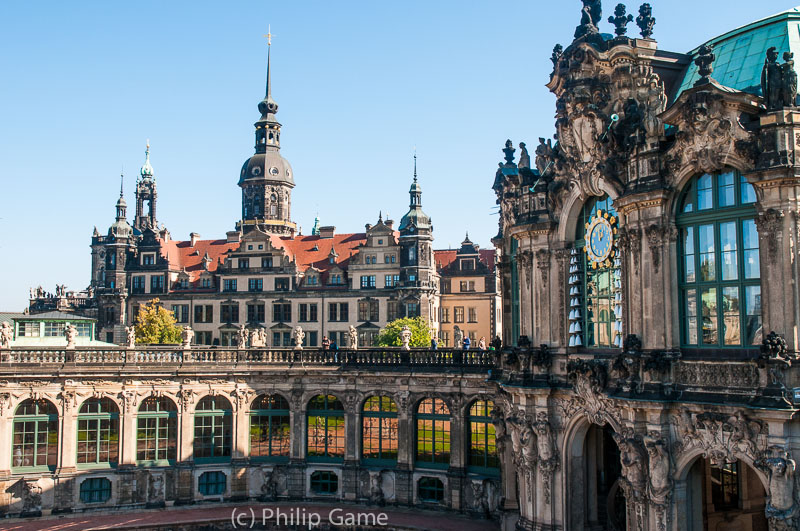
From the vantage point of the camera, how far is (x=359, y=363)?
36.2 meters

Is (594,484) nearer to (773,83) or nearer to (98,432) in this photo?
(773,83)

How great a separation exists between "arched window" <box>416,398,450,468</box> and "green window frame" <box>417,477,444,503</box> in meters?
0.70

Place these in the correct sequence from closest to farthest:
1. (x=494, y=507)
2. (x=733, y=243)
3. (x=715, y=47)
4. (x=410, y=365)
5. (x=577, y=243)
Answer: (x=733, y=243) → (x=715, y=47) → (x=577, y=243) → (x=494, y=507) → (x=410, y=365)

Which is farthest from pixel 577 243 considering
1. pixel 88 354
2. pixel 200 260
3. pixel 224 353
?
pixel 200 260

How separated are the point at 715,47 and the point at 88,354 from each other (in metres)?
28.9

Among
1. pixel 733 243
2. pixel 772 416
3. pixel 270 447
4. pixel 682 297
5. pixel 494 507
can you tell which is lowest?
pixel 494 507

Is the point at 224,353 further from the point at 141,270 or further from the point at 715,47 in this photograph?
the point at 141,270

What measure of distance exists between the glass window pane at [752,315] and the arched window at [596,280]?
431 centimetres

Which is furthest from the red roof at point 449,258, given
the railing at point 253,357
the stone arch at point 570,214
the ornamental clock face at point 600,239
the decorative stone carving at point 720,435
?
the decorative stone carving at point 720,435

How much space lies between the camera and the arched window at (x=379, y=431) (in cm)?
3584

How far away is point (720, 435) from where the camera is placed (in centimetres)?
1861

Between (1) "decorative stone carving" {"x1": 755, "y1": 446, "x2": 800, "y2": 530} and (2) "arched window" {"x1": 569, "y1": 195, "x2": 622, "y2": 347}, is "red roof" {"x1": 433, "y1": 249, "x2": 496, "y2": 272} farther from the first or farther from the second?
(1) "decorative stone carving" {"x1": 755, "y1": 446, "x2": 800, "y2": 530}

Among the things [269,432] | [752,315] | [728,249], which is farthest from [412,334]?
[752,315]

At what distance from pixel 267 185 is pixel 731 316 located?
81.5 m
